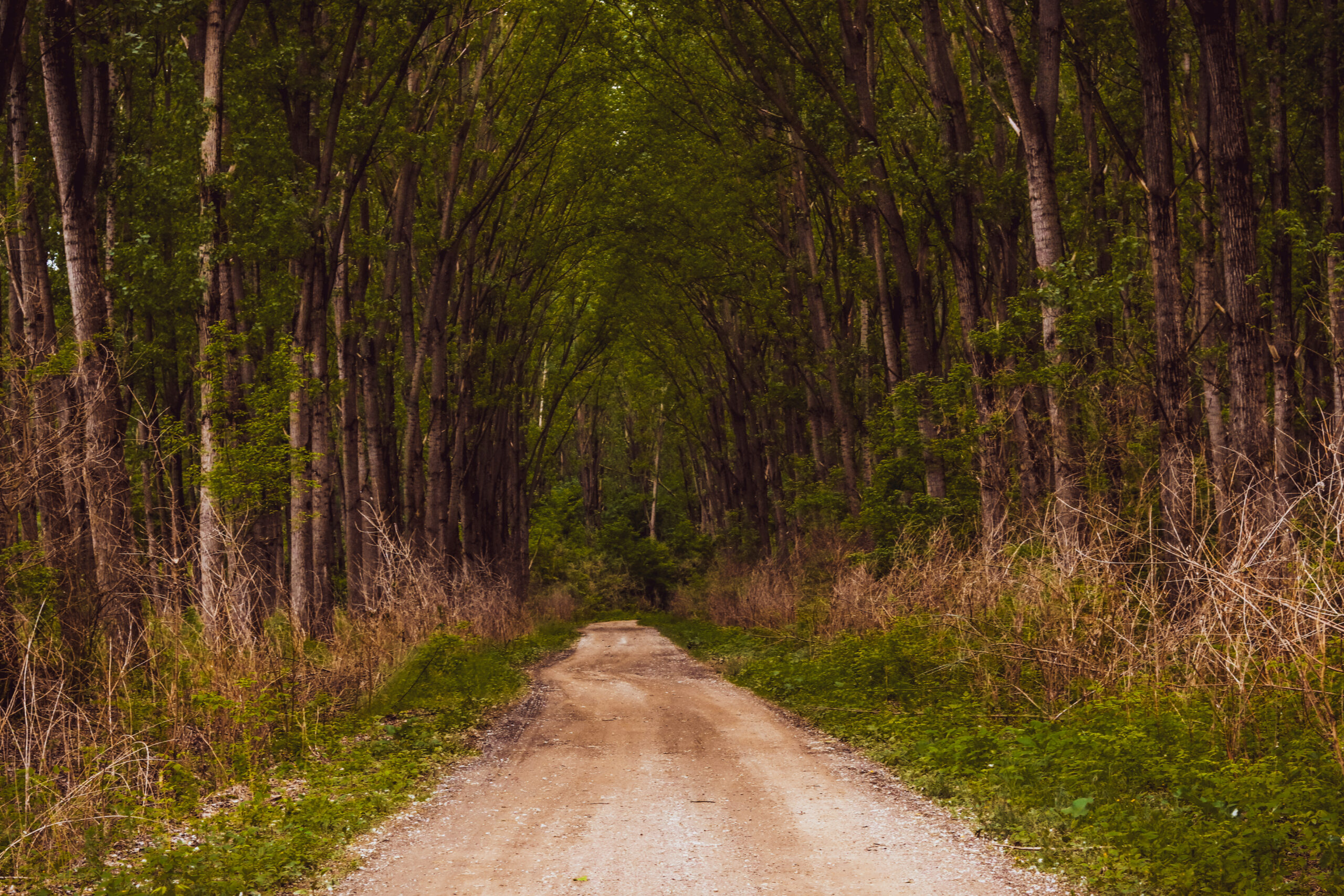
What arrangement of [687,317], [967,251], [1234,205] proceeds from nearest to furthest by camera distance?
1. [1234,205]
2. [967,251]
3. [687,317]

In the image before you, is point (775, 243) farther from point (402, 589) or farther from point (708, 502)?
point (708, 502)

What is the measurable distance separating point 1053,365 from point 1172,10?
732 cm

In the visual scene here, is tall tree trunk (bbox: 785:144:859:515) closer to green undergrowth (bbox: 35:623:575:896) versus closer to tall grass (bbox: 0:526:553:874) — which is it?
green undergrowth (bbox: 35:623:575:896)

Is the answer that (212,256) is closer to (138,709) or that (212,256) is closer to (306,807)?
(138,709)

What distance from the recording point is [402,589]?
1580cm

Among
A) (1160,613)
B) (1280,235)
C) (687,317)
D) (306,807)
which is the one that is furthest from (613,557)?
Result: (306,807)

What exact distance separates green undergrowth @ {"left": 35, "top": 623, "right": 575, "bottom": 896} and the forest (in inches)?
13.1

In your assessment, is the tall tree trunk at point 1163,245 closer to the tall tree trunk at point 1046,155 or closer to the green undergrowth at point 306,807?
the tall tree trunk at point 1046,155

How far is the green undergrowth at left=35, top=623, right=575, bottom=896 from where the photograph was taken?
17.6ft

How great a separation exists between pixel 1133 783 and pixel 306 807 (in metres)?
5.51

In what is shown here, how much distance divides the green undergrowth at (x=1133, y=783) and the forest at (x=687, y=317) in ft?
0.49

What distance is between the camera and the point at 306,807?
696cm

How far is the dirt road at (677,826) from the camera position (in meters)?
5.56

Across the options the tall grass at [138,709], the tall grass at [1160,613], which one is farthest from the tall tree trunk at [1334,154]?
the tall grass at [138,709]
